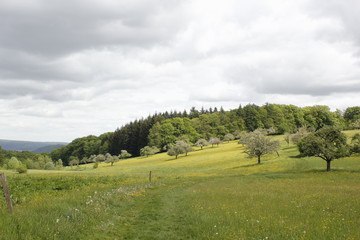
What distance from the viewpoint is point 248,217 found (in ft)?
44.7

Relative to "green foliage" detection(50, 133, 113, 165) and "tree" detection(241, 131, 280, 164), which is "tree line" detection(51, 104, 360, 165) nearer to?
"green foliage" detection(50, 133, 113, 165)

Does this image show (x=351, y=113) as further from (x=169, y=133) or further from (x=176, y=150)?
(x=176, y=150)

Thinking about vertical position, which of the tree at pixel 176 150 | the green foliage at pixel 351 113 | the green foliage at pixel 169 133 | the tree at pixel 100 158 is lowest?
the tree at pixel 100 158

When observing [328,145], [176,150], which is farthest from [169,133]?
[328,145]

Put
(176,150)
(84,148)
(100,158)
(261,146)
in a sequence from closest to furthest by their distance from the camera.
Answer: (261,146) < (176,150) < (100,158) < (84,148)

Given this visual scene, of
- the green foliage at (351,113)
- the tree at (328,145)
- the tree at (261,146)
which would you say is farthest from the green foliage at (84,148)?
the green foliage at (351,113)

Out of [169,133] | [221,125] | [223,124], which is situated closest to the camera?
[169,133]

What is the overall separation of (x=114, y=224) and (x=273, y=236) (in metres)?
7.77

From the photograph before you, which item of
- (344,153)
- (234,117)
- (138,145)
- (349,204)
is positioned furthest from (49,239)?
(234,117)

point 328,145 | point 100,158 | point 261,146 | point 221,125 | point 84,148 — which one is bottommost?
point 100,158

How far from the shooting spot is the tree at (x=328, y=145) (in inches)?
1577

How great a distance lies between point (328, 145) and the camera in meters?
40.3

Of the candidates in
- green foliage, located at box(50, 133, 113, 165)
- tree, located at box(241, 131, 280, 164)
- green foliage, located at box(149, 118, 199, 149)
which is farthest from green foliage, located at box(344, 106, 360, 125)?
green foliage, located at box(50, 133, 113, 165)

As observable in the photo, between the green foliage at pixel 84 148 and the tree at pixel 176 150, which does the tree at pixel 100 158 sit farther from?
the tree at pixel 176 150
